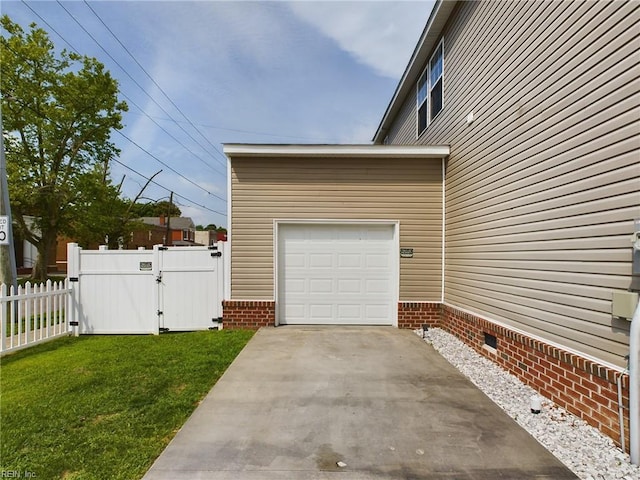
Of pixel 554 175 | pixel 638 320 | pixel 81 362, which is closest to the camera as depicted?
pixel 638 320

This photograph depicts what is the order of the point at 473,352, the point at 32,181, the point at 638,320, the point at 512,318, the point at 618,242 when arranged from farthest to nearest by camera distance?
the point at 32,181 → the point at 473,352 → the point at 512,318 → the point at 618,242 → the point at 638,320

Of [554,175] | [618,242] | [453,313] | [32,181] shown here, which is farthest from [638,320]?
[32,181]

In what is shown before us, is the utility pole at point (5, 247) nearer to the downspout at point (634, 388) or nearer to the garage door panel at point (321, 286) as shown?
the garage door panel at point (321, 286)

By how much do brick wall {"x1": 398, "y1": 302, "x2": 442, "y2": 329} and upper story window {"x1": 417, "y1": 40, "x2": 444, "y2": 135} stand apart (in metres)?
4.21

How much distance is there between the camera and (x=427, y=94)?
8.12 meters

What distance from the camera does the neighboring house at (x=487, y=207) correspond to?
304 cm

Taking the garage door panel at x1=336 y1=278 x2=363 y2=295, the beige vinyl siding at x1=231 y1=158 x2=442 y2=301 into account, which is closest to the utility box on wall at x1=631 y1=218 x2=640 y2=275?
the beige vinyl siding at x1=231 y1=158 x2=442 y2=301

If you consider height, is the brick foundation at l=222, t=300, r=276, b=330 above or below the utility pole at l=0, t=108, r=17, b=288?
below

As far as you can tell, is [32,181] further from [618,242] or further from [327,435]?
[618,242]

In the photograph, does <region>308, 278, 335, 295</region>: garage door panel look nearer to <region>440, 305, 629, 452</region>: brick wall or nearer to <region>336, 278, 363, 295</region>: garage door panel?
<region>336, 278, 363, 295</region>: garage door panel

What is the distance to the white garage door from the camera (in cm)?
710

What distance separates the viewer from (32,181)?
15.0 m

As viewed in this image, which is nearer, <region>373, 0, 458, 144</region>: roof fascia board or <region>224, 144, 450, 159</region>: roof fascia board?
<region>373, 0, 458, 144</region>: roof fascia board

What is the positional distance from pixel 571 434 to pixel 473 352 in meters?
2.40
